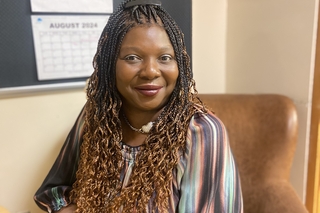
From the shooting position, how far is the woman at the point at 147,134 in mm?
895

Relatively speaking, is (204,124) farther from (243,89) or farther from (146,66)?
(243,89)

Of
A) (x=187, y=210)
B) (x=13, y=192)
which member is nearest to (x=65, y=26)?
(x=13, y=192)

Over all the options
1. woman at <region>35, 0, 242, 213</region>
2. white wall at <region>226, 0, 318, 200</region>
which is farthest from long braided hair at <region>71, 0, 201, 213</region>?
white wall at <region>226, 0, 318, 200</region>

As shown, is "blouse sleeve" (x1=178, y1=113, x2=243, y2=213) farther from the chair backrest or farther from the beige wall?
the beige wall

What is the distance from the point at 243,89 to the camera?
164cm

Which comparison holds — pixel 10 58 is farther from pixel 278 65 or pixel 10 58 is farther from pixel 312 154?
pixel 312 154

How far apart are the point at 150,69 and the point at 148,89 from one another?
0.06m

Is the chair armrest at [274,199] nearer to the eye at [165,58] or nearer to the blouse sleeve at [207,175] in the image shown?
the blouse sleeve at [207,175]

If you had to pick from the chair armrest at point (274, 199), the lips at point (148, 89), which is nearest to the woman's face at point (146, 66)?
the lips at point (148, 89)

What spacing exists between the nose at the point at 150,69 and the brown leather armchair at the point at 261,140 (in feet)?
1.94

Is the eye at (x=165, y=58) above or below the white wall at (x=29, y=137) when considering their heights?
above

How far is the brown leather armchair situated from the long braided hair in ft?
1.40

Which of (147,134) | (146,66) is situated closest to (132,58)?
(146,66)

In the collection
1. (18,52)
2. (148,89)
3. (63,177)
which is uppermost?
(18,52)
